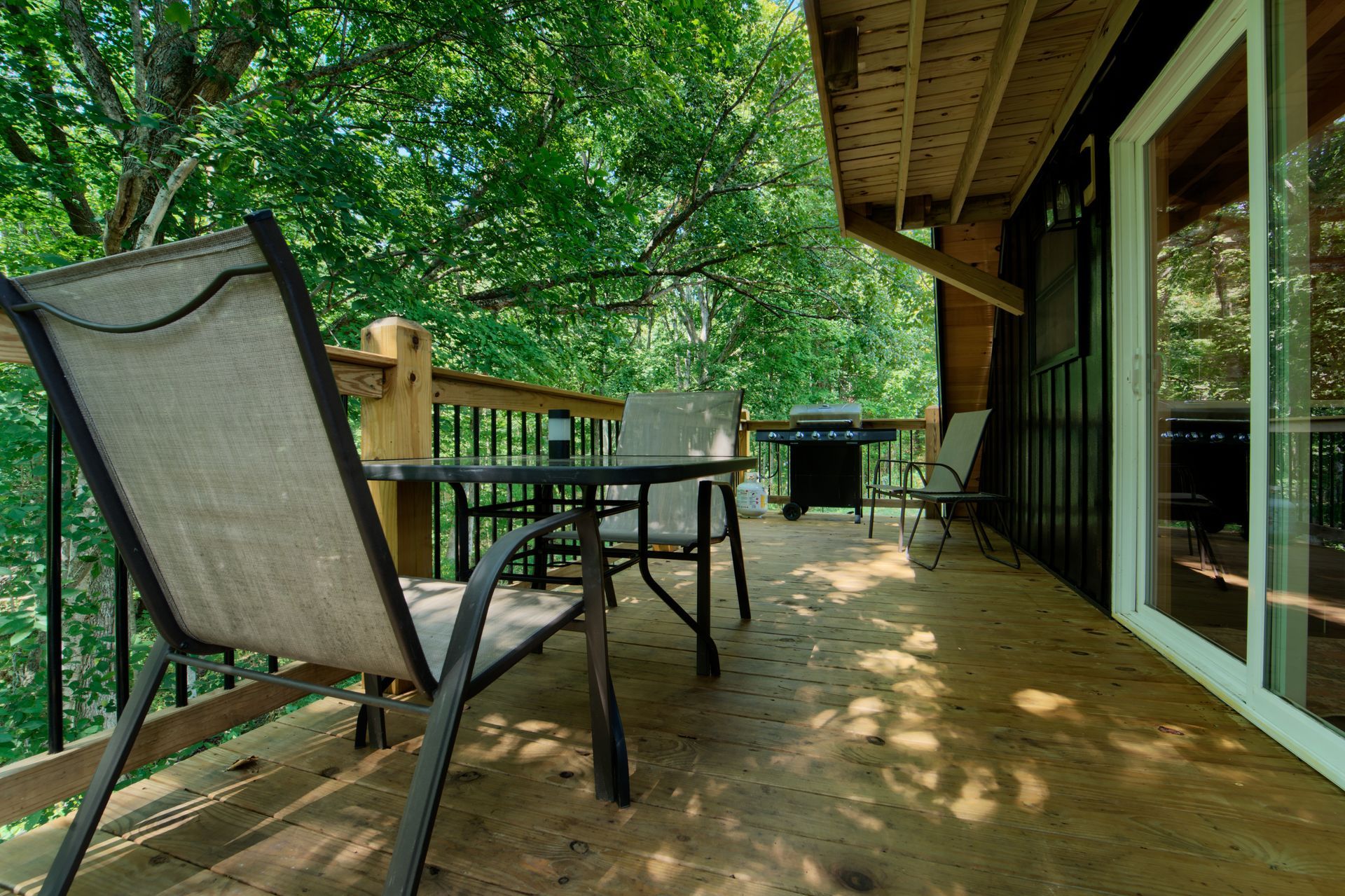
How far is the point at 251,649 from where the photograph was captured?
998mm

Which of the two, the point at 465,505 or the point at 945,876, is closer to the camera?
the point at 945,876

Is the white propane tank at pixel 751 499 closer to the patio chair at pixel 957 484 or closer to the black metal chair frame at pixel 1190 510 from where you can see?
the patio chair at pixel 957 484

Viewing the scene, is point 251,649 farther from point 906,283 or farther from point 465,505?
point 906,283

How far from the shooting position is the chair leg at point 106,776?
92cm

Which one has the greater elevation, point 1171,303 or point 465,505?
point 1171,303

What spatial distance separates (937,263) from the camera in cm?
425

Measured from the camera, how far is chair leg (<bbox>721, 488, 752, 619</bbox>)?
2.34 m

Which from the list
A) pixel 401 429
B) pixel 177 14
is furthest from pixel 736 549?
pixel 177 14

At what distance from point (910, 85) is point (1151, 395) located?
1.68 meters

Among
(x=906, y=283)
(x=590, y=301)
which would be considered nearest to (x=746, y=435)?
(x=590, y=301)

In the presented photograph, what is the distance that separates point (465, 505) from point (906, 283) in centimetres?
888

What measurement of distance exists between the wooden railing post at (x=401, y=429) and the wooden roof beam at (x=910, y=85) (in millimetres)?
2122

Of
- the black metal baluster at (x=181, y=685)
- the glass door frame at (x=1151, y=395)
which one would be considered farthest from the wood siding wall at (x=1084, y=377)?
the black metal baluster at (x=181, y=685)

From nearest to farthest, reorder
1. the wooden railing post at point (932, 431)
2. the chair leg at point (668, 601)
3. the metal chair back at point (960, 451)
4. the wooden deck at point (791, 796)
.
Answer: the wooden deck at point (791, 796) < the chair leg at point (668, 601) < the metal chair back at point (960, 451) < the wooden railing post at point (932, 431)
